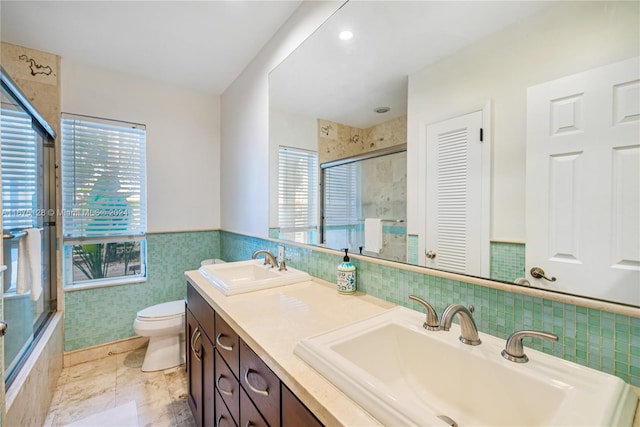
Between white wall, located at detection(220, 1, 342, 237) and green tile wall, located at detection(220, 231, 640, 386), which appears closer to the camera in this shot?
green tile wall, located at detection(220, 231, 640, 386)

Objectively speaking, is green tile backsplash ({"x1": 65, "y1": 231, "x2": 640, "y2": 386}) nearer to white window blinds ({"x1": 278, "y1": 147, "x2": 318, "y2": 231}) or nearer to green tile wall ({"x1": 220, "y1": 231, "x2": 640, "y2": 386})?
green tile wall ({"x1": 220, "y1": 231, "x2": 640, "y2": 386})

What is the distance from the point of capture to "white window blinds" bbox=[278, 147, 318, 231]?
1.74 meters

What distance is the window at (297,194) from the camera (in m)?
1.73

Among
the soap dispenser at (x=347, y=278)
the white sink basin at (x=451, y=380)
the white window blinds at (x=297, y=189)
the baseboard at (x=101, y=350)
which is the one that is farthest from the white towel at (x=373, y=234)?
the baseboard at (x=101, y=350)

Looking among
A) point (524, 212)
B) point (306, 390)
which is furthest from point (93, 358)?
point (524, 212)

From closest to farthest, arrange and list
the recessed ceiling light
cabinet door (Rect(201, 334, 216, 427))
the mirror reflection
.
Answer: the mirror reflection
cabinet door (Rect(201, 334, 216, 427))
the recessed ceiling light

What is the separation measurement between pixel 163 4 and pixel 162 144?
125 cm

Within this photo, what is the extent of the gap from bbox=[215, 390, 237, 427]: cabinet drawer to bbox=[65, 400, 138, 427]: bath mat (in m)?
0.84

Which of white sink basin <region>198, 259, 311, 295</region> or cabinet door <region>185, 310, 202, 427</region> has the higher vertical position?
white sink basin <region>198, 259, 311, 295</region>

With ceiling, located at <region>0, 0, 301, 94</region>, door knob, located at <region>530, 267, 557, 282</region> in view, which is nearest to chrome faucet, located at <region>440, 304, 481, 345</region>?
door knob, located at <region>530, 267, 557, 282</region>

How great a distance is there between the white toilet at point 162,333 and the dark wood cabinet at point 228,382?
50 centimetres

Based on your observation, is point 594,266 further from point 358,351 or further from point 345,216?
point 345,216

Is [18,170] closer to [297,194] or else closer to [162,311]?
[162,311]

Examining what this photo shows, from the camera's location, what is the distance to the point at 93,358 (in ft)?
7.54
